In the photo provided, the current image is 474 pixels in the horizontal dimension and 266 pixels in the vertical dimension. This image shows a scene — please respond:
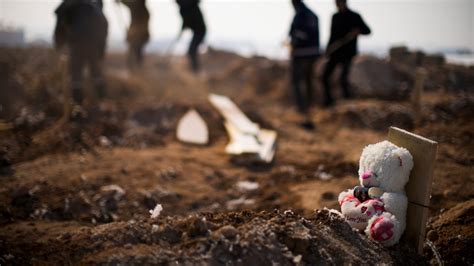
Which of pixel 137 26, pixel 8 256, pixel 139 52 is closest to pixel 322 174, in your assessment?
pixel 8 256

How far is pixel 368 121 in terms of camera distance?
846 cm

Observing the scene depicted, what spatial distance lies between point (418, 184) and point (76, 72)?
20.5 feet

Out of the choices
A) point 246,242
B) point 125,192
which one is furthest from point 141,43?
point 246,242

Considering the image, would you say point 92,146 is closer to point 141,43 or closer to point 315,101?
point 141,43

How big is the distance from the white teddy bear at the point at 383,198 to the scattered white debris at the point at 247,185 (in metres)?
2.38

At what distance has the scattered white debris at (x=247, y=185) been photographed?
16.3 feet

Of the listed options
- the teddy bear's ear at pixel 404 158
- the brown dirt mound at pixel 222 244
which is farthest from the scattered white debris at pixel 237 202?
the teddy bear's ear at pixel 404 158

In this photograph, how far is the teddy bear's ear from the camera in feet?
8.31

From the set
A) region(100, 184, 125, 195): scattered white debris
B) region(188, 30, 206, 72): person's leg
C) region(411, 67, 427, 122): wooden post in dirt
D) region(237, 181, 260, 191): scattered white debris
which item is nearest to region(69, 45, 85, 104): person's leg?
region(188, 30, 206, 72): person's leg

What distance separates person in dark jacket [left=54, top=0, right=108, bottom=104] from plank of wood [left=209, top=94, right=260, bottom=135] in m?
2.36

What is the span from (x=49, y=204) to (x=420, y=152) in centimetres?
328

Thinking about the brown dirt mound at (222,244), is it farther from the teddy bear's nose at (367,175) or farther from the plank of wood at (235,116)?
the plank of wood at (235,116)

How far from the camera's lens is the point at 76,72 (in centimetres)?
721

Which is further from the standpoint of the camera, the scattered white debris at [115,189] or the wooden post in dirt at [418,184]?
the scattered white debris at [115,189]
